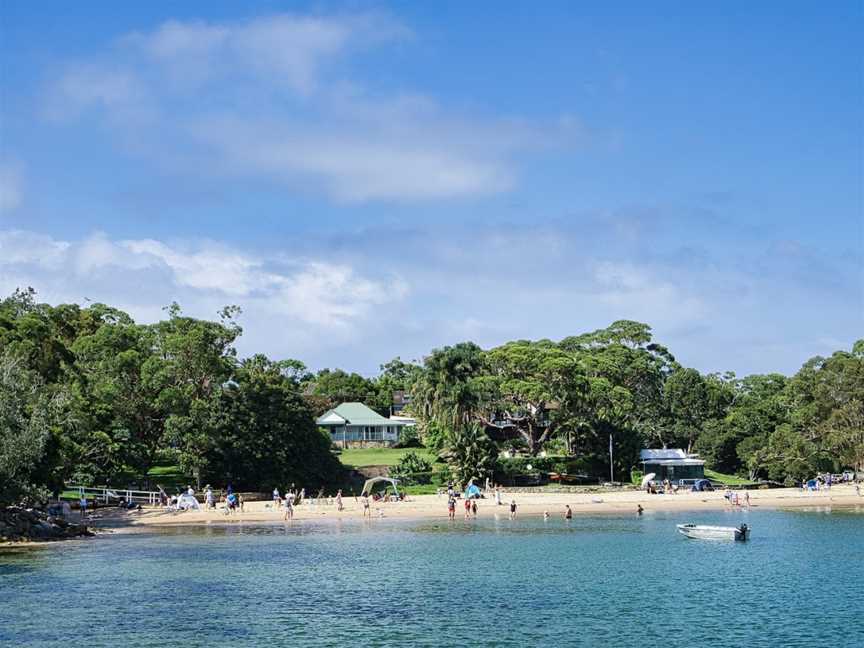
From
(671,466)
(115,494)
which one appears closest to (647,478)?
(671,466)

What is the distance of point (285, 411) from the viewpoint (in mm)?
80500

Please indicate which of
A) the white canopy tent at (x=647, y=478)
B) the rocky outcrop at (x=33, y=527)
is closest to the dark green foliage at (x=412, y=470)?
the white canopy tent at (x=647, y=478)

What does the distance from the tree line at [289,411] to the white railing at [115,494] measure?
938 mm

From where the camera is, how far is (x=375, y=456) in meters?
106

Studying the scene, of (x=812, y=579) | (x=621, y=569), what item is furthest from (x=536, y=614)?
(x=812, y=579)

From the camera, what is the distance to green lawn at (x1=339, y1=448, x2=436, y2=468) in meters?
99.2

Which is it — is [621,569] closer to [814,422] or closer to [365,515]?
[365,515]

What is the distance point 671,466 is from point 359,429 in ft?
144

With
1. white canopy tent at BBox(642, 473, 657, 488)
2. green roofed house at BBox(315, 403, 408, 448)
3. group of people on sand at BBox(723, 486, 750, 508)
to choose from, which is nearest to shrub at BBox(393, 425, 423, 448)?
green roofed house at BBox(315, 403, 408, 448)

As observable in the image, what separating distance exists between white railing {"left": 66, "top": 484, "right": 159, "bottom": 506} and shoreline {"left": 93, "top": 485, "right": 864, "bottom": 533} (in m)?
2.03

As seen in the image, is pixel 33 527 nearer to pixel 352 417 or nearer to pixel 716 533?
pixel 716 533

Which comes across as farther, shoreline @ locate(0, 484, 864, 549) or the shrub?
the shrub

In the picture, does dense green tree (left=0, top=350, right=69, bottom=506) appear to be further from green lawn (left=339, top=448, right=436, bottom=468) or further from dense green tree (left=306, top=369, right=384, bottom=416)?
dense green tree (left=306, top=369, right=384, bottom=416)

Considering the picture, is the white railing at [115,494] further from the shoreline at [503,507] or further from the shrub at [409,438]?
the shrub at [409,438]
